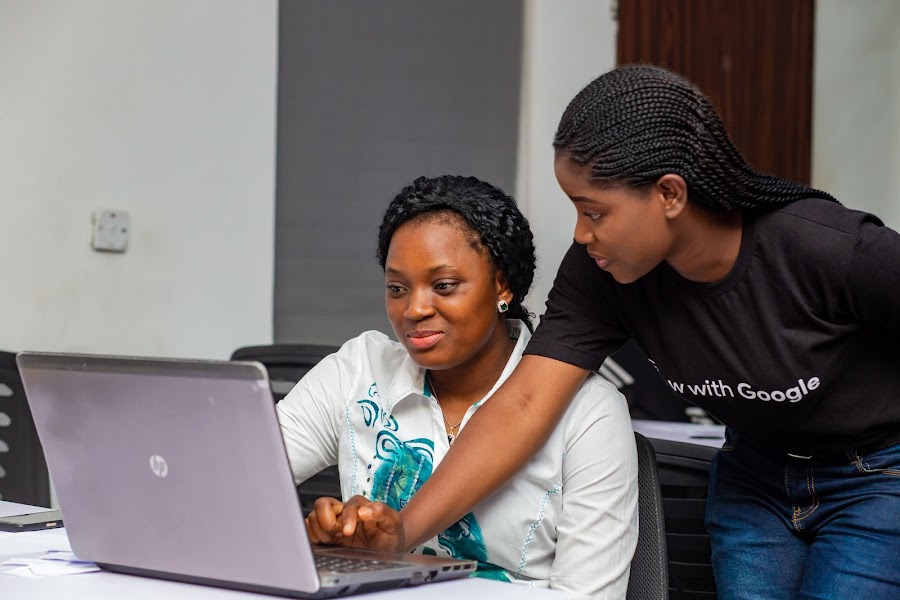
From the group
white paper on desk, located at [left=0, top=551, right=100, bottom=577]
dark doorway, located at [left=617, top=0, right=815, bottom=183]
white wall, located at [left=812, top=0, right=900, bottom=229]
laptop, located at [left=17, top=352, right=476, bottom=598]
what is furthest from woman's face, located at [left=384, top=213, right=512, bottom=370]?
white wall, located at [left=812, top=0, right=900, bottom=229]

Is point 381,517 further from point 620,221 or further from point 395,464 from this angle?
point 620,221

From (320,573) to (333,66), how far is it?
3200mm

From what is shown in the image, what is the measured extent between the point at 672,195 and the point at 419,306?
428mm

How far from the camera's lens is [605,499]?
1.52 meters

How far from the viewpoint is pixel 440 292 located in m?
1.68

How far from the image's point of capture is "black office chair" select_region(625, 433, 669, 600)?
58.0 inches

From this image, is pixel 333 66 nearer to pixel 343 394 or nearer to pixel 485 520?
pixel 343 394

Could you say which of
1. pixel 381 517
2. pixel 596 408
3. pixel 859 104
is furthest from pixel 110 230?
pixel 859 104

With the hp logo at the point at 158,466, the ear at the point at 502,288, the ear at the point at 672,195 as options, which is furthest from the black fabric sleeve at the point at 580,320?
the hp logo at the point at 158,466

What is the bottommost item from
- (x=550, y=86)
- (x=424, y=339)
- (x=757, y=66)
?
(x=424, y=339)

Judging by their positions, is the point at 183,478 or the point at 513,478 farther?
the point at 513,478

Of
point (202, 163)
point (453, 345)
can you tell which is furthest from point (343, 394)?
point (202, 163)

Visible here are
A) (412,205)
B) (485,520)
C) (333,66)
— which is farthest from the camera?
(333,66)

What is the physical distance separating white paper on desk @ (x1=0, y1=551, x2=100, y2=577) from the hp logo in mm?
219
